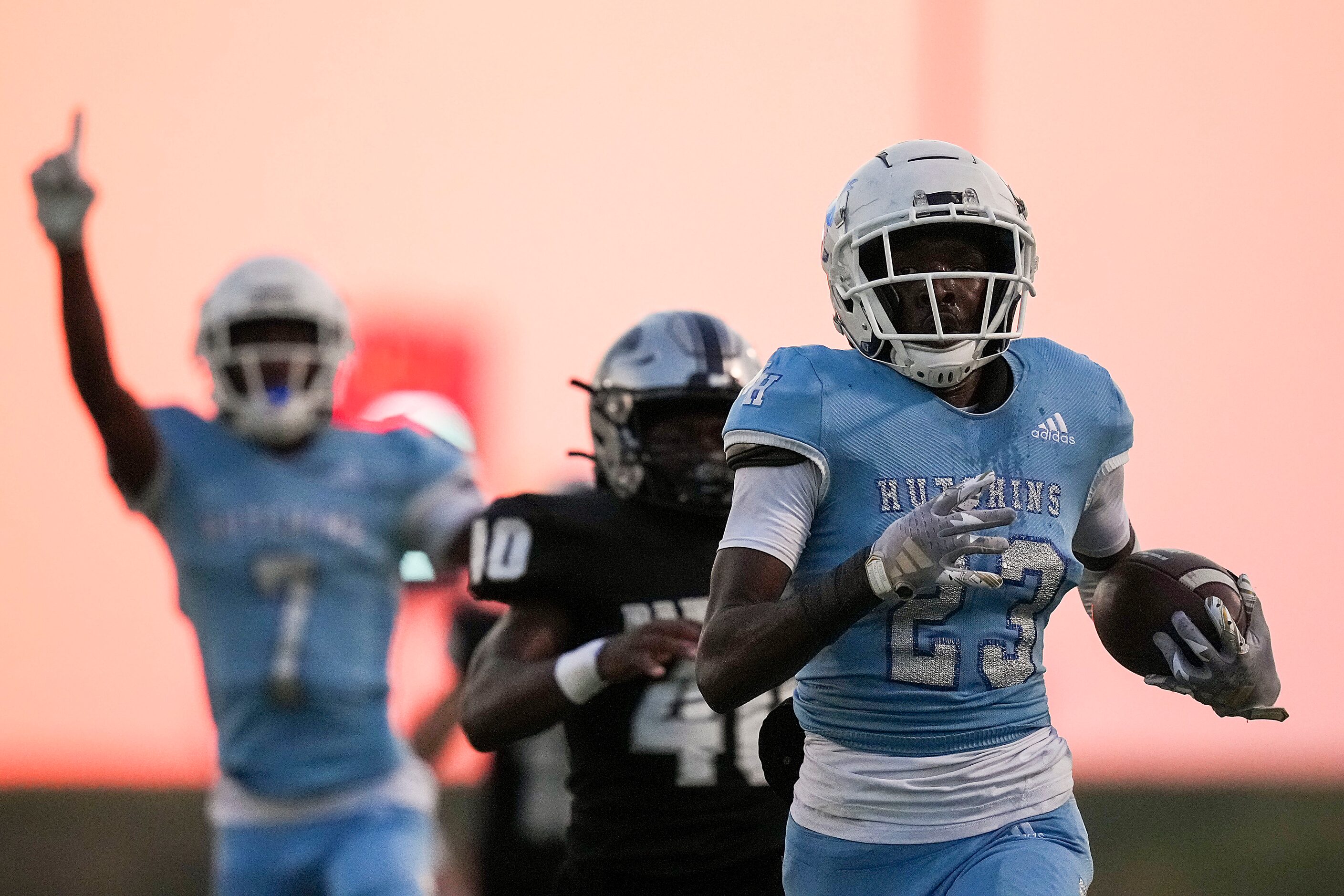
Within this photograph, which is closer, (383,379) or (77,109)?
(77,109)

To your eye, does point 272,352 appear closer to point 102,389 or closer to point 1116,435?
point 102,389

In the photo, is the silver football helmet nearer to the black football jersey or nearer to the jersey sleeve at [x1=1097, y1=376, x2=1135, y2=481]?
the black football jersey

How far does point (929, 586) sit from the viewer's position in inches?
90.0

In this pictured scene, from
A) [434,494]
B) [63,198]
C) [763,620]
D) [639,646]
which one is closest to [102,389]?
[63,198]

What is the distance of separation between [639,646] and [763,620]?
0.79 meters

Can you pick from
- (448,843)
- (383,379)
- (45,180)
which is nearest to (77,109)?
(45,180)

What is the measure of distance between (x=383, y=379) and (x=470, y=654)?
12.3 ft

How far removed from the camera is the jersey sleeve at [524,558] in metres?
3.31

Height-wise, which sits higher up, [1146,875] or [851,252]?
[851,252]

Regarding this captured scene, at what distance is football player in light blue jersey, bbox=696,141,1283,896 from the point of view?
241cm

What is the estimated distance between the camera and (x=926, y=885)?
8.02 feet

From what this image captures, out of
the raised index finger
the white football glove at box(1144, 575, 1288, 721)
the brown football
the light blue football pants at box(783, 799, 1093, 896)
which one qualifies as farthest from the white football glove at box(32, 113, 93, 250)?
the white football glove at box(1144, 575, 1288, 721)

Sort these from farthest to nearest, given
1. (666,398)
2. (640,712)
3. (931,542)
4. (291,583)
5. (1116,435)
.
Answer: (291,583) < (666,398) < (640,712) < (1116,435) < (931,542)

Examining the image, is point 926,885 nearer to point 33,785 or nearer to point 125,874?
point 125,874
